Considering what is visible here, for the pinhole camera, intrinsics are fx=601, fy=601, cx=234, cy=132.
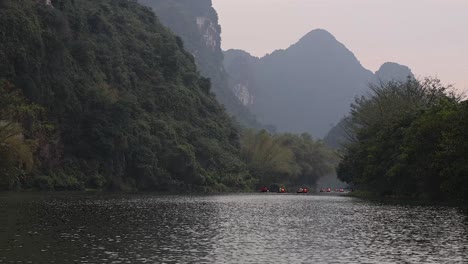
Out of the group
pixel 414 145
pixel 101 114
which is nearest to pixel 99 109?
pixel 101 114

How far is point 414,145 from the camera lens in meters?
82.2

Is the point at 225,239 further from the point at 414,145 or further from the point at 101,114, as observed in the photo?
the point at 101,114

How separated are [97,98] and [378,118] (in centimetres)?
6256

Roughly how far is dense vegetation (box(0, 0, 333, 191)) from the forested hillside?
255mm

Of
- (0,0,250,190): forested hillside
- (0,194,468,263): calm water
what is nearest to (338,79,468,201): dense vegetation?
(0,194,468,263): calm water

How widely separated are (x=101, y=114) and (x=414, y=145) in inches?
2977

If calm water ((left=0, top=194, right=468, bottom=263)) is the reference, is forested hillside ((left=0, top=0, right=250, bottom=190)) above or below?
above

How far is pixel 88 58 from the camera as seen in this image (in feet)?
486

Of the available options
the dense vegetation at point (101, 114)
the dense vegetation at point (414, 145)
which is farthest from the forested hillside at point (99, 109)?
the dense vegetation at point (414, 145)

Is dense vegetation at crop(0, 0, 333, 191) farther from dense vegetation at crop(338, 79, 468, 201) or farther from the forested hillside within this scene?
dense vegetation at crop(338, 79, 468, 201)

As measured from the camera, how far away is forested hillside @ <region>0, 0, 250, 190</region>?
117m

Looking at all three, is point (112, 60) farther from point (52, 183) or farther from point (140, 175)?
point (52, 183)

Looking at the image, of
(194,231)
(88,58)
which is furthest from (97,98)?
(194,231)

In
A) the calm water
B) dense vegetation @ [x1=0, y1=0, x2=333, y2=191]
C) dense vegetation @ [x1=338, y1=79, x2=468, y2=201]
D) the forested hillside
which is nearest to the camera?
the calm water
